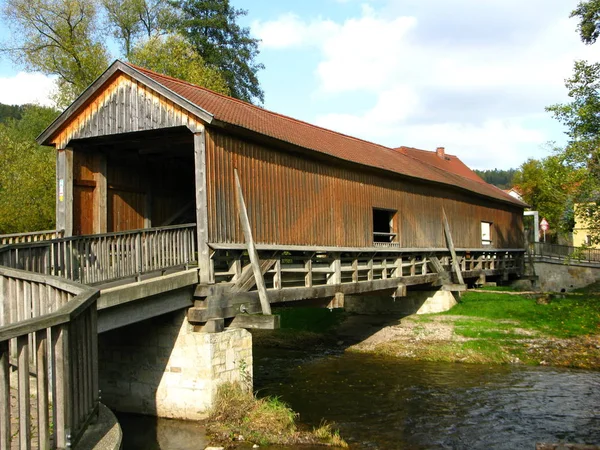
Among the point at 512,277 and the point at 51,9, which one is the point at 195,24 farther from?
the point at 512,277

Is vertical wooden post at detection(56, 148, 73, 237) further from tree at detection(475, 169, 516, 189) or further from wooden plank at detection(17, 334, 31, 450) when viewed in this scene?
tree at detection(475, 169, 516, 189)

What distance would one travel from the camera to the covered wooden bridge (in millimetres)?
9016

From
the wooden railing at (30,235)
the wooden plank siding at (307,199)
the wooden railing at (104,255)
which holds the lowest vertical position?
the wooden railing at (104,255)

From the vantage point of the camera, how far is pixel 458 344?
16906 mm

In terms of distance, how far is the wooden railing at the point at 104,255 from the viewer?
8.13 metres

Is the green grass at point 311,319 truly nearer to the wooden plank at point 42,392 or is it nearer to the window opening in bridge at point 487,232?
the window opening in bridge at point 487,232

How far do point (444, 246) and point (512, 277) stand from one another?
402 inches

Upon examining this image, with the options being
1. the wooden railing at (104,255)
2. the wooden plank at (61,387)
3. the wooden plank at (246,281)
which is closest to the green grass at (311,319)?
the wooden plank at (246,281)

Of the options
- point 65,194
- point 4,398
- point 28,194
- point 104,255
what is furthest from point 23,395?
point 28,194

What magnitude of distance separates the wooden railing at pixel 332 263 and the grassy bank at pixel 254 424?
2.30 m

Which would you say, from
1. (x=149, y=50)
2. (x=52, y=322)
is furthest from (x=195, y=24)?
(x=52, y=322)

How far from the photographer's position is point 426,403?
1170 cm

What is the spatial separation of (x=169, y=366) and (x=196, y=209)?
2989 millimetres

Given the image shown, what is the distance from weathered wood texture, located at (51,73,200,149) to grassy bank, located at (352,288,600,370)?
406 inches
